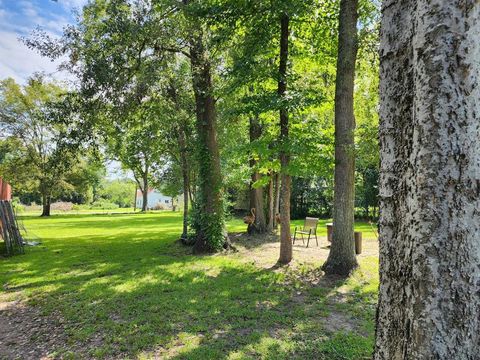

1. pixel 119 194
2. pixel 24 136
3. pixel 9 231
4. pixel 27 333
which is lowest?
pixel 27 333

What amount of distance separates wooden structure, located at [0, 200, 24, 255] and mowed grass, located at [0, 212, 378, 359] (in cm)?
150

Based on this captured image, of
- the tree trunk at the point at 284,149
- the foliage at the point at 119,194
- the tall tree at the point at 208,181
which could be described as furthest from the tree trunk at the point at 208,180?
the foliage at the point at 119,194

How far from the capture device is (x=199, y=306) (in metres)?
5.94

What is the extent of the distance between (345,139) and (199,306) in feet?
15.5

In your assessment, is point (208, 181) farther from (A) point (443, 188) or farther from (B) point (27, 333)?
(A) point (443, 188)

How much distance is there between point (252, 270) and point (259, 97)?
4.37 metres

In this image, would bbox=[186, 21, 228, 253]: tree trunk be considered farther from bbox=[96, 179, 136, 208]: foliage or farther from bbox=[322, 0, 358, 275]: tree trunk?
bbox=[96, 179, 136, 208]: foliage

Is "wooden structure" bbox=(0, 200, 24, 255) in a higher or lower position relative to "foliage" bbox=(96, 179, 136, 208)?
lower

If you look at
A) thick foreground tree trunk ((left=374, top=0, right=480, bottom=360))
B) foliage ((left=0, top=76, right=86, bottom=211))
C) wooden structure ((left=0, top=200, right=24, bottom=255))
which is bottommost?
wooden structure ((left=0, top=200, right=24, bottom=255))

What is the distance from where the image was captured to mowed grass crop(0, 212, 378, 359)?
14.3 ft

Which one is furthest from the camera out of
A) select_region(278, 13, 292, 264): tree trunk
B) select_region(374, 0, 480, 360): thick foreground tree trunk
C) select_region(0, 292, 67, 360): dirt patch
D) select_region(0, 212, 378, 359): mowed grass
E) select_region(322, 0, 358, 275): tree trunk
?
select_region(278, 13, 292, 264): tree trunk

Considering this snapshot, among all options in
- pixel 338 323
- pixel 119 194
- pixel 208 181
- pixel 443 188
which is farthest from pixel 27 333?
pixel 119 194

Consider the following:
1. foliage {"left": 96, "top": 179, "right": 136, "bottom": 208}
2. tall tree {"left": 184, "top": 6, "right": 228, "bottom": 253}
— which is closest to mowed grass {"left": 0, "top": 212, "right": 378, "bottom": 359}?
tall tree {"left": 184, "top": 6, "right": 228, "bottom": 253}

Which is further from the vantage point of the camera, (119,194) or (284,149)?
(119,194)
